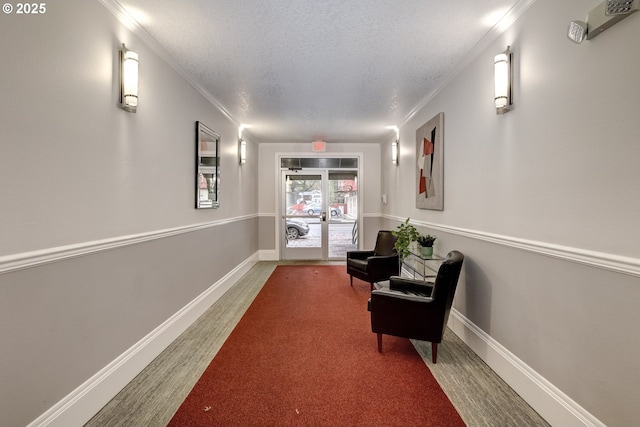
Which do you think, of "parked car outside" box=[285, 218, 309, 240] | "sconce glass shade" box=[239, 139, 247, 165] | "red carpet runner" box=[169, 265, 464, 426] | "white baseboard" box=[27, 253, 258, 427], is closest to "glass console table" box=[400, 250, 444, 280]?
Answer: "red carpet runner" box=[169, 265, 464, 426]

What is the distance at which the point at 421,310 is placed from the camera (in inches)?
87.1

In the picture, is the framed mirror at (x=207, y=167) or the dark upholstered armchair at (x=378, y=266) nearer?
the framed mirror at (x=207, y=167)

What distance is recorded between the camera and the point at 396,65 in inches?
107

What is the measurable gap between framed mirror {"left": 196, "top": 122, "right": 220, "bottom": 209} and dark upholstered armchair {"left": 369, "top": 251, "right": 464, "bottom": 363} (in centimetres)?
214

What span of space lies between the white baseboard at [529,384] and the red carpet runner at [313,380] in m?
0.48

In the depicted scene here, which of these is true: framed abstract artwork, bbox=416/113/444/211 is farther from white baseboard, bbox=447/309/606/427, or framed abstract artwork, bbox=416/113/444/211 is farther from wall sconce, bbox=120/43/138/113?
wall sconce, bbox=120/43/138/113

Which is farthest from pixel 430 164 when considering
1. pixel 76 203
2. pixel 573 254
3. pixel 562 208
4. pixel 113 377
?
pixel 113 377

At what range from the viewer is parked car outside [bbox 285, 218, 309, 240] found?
622cm

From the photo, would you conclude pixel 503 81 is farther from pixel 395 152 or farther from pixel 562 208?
pixel 395 152

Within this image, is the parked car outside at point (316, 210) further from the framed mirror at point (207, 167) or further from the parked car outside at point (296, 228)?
the framed mirror at point (207, 167)

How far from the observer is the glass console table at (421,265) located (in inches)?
116

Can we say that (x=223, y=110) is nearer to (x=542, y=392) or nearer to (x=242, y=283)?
(x=242, y=283)

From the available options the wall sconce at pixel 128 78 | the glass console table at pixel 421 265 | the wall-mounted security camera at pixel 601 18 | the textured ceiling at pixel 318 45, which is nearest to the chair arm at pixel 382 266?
the glass console table at pixel 421 265

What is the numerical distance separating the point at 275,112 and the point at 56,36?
272cm
